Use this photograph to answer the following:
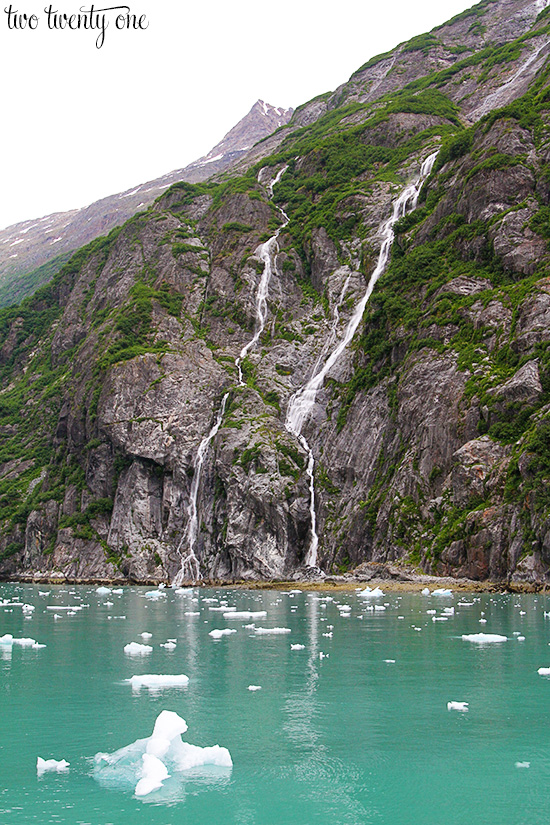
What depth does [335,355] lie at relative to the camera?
8200 cm

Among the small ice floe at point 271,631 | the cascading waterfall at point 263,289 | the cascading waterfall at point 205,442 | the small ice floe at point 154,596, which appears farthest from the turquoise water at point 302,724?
the cascading waterfall at point 263,289

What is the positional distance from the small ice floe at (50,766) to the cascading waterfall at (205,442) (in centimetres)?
5866

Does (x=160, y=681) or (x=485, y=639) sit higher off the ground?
(x=160, y=681)

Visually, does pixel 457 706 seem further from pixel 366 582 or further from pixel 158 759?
pixel 366 582

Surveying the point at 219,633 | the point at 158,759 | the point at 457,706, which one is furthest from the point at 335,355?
the point at 158,759

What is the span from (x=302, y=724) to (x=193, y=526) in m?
64.3

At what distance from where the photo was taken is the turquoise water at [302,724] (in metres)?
9.19

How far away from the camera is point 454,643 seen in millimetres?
22766

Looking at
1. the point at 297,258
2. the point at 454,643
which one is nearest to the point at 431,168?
the point at 297,258

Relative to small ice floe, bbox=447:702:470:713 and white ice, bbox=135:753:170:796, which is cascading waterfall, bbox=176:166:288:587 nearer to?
small ice floe, bbox=447:702:470:713

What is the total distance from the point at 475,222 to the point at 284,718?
61971 mm

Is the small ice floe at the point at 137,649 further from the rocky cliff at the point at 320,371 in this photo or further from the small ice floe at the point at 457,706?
the rocky cliff at the point at 320,371

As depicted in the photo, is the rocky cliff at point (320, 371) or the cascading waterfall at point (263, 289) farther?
the cascading waterfall at point (263, 289)

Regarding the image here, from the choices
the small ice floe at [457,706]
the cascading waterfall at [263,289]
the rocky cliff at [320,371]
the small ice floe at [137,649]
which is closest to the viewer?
the small ice floe at [457,706]
